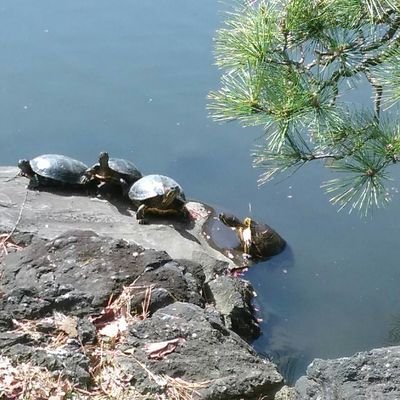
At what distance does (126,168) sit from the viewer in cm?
364

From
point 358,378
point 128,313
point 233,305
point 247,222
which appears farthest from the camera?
point 247,222

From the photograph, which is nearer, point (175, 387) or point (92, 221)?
point (175, 387)

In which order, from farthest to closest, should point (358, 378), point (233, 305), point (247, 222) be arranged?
point (247, 222), point (233, 305), point (358, 378)

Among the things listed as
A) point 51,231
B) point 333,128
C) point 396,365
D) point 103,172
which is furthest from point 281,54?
point 103,172

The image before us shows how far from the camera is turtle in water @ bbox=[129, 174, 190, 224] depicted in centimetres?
345

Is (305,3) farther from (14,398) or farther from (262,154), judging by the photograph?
(14,398)

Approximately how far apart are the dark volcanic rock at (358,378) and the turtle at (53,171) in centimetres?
200

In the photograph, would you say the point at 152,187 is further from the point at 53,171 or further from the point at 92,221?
the point at 53,171

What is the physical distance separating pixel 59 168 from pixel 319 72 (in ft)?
5.59

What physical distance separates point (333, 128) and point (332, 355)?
3.22ft

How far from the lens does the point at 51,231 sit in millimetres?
3141

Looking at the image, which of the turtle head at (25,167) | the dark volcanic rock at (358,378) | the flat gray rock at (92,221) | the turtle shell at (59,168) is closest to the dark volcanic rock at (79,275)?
the flat gray rock at (92,221)

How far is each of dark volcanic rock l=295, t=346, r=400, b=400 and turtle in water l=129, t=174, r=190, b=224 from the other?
1724mm

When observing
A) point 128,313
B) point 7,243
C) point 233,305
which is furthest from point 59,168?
point 128,313
